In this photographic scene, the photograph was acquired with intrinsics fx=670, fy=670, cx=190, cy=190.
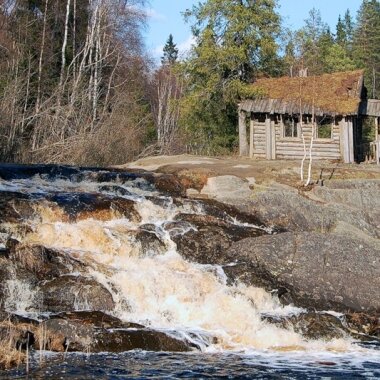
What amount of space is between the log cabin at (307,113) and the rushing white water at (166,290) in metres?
14.0

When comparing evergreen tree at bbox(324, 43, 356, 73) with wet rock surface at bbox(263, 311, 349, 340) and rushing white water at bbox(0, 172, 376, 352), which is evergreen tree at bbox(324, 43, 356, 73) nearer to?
rushing white water at bbox(0, 172, 376, 352)

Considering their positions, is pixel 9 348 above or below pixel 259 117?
below

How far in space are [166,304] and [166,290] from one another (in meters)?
0.37

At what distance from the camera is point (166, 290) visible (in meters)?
12.6

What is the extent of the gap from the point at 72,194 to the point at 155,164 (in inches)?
283

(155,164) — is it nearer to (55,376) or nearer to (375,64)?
(55,376)

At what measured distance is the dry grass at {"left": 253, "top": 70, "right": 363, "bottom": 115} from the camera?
1104 inches

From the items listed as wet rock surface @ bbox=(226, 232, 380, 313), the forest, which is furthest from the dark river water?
the forest

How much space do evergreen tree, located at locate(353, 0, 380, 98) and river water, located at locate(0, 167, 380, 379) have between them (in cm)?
4444

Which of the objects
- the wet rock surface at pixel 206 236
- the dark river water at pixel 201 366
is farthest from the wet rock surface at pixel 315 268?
the dark river water at pixel 201 366

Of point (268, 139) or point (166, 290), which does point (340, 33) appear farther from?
point (166, 290)

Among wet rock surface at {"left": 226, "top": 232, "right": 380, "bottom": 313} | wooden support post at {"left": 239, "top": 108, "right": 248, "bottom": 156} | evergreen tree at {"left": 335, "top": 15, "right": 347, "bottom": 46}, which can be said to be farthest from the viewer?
evergreen tree at {"left": 335, "top": 15, "right": 347, "bottom": 46}

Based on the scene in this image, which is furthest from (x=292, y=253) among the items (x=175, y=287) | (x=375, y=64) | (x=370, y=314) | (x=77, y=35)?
(x=375, y=64)

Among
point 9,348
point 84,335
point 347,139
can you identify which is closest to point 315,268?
point 84,335
